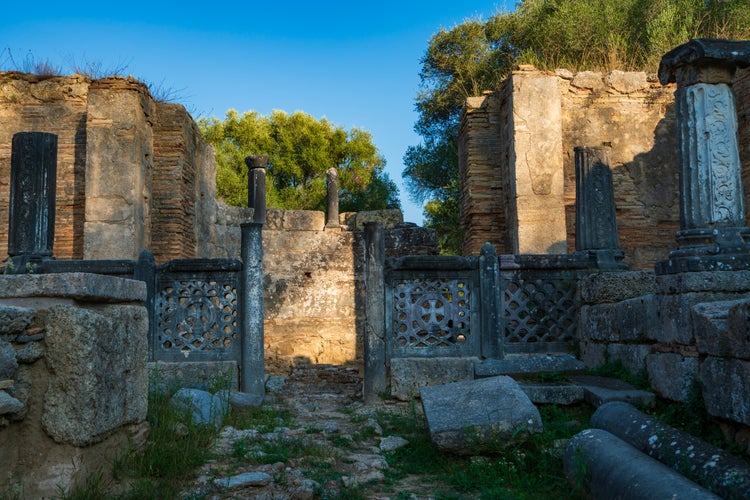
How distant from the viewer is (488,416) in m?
4.62

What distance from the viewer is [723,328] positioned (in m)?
4.05

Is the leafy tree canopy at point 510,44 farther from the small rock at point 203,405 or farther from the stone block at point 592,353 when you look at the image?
the small rock at point 203,405

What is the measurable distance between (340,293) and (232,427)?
6.75 meters

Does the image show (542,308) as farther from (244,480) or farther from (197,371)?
(244,480)

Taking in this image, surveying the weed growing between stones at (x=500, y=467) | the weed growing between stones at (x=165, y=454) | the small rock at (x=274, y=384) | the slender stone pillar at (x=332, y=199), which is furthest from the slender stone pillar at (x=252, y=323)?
the slender stone pillar at (x=332, y=199)

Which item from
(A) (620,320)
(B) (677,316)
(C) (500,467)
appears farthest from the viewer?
(A) (620,320)

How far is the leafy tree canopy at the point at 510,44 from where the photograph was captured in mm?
16266

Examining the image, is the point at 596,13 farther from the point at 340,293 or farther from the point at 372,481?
the point at 372,481

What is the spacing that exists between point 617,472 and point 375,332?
153 inches

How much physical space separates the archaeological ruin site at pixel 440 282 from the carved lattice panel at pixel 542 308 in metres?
0.03

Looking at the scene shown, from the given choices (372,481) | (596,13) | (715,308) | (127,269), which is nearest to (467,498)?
(372,481)

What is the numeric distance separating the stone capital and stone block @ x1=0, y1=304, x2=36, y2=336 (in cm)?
547

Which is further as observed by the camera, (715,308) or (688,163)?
(688,163)

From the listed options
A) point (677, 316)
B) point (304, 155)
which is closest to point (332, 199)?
point (677, 316)
